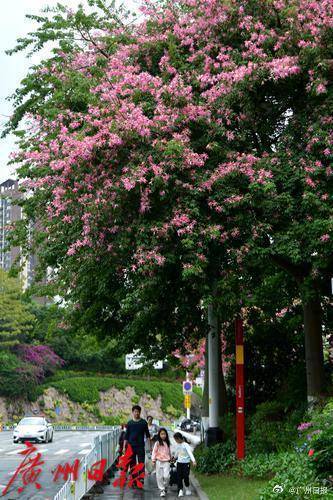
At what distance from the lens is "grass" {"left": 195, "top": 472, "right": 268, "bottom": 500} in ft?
39.2

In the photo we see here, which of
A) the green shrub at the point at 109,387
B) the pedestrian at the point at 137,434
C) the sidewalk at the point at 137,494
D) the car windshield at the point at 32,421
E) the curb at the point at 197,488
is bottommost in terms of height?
the sidewalk at the point at 137,494

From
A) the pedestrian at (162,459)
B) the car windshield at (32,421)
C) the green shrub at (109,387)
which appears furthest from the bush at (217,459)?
the green shrub at (109,387)

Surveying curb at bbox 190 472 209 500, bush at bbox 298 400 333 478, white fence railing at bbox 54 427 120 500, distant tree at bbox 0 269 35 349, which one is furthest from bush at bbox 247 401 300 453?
distant tree at bbox 0 269 35 349

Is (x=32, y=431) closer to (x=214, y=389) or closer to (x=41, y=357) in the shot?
(x=214, y=389)

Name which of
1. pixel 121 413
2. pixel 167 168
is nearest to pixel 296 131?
pixel 167 168

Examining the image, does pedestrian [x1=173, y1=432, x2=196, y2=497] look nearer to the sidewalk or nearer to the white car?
the sidewalk

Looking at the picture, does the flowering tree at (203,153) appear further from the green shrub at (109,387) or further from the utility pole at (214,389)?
the green shrub at (109,387)

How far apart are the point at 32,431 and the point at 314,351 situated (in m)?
21.1

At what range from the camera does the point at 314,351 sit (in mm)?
15852

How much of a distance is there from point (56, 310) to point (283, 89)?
10.2 meters

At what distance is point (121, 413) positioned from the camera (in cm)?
7825

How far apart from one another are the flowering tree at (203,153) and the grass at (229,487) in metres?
2.81

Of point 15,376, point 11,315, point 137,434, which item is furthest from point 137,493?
point 15,376

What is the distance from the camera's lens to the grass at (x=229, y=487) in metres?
12.0
